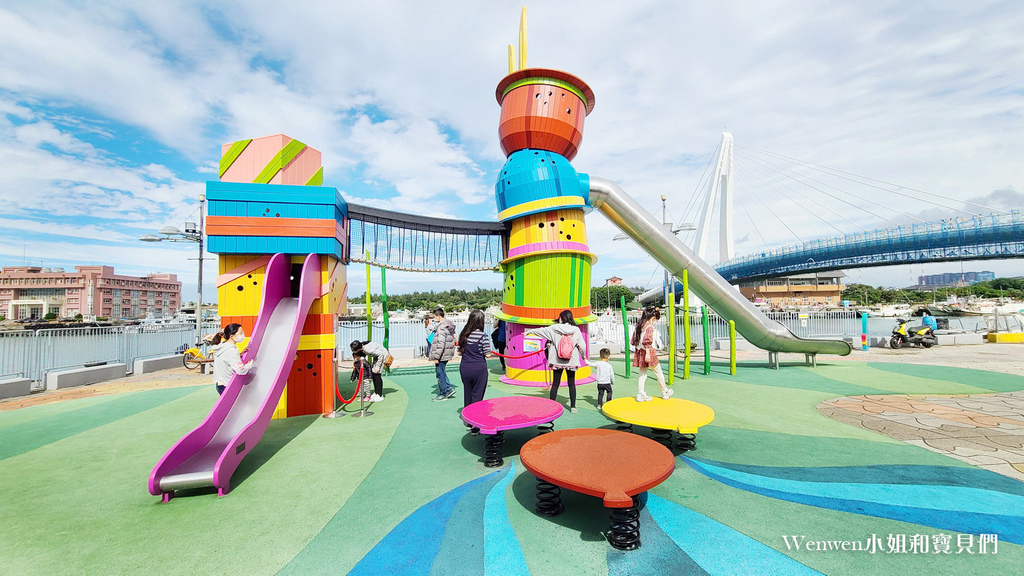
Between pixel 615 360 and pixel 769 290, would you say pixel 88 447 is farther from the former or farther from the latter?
pixel 769 290

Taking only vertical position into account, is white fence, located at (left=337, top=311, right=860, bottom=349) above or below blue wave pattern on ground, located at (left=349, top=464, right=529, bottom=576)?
above

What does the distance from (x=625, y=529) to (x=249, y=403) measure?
4.70m

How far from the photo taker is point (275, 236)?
262 inches

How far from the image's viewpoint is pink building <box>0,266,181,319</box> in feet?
248

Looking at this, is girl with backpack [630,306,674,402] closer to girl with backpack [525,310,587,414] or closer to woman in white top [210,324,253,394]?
girl with backpack [525,310,587,414]

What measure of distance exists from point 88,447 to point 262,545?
4453 millimetres

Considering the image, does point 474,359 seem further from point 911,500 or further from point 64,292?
point 64,292

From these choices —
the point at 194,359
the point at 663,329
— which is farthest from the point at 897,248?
the point at 194,359

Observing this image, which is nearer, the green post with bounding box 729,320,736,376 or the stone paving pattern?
the stone paving pattern

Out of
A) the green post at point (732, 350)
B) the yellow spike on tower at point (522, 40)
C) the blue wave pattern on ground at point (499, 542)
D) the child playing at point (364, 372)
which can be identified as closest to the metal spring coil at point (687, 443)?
the blue wave pattern on ground at point (499, 542)

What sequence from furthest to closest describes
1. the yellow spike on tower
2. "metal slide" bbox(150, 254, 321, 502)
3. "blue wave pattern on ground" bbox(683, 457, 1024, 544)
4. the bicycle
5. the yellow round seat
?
the bicycle < the yellow spike on tower < the yellow round seat < "metal slide" bbox(150, 254, 321, 502) < "blue wave pattern on ground" bbox(683, 457, 1024, 544)

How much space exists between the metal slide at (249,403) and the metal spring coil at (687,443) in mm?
5100

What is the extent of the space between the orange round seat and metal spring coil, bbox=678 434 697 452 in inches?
49.8

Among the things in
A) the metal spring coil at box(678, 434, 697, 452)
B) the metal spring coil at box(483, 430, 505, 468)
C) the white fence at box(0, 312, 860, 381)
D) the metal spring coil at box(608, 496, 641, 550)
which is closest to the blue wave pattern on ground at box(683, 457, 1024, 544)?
the metal spring coil at box(678, 434, 697, 452)
